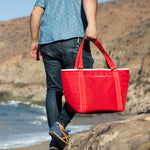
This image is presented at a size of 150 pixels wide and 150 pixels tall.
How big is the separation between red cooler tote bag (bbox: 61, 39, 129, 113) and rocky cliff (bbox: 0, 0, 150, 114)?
32.7 ft

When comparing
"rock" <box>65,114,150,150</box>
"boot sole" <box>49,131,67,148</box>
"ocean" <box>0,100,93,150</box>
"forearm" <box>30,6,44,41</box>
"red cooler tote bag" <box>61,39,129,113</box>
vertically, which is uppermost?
"forearm" <box>30,6,44,41</box>

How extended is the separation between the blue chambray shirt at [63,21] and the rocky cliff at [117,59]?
9.86m

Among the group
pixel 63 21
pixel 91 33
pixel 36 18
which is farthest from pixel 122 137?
pixel 36 18

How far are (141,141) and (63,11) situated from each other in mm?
1374

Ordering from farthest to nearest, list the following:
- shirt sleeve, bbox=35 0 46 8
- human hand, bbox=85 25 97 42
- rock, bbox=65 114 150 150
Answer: shirt sleeve, bbox=35 0 46 8 < human hand, bbox=85 25 97 42 < rock, bbox=65 114 150 150

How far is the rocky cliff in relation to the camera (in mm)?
14977

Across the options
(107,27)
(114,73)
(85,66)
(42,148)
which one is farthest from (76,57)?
(107,27)

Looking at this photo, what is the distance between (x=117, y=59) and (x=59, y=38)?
23030 mm

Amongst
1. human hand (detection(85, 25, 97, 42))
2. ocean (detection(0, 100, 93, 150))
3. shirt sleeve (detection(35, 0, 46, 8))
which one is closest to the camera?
human hand (detection(85, 25, 97, 42))

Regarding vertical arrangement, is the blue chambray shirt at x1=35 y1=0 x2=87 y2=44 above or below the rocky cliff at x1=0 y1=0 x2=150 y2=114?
above

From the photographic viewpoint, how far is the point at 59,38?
112 inches

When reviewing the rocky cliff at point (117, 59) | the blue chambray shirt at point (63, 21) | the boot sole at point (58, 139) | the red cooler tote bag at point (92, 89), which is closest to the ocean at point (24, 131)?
the boot sole at point (58, 139)

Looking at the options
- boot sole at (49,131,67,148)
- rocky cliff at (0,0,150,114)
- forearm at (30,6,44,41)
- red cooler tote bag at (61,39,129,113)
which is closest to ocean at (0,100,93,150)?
boot sole at (49,131,67,148)

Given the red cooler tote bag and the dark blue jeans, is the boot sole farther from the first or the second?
the red cooler tote bag
